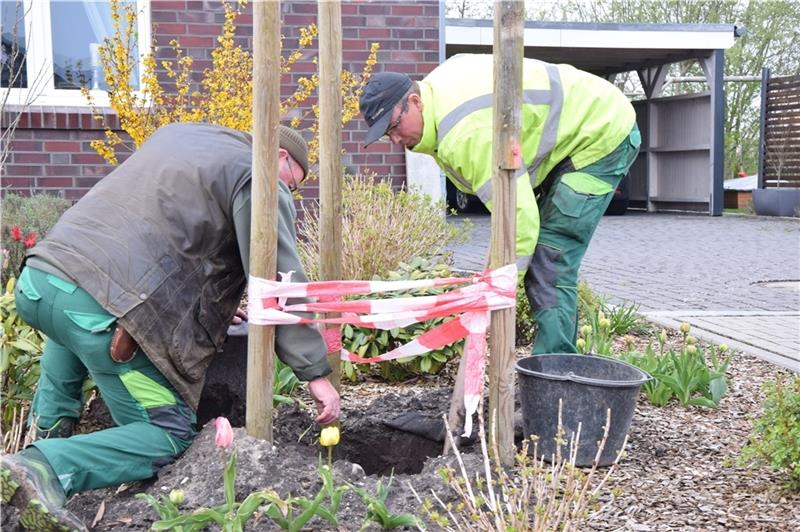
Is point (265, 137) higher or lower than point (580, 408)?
higher

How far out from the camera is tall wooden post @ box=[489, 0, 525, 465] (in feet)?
10.0

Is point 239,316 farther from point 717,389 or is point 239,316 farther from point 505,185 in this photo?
point 717,389

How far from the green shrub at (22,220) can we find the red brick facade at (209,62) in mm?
656

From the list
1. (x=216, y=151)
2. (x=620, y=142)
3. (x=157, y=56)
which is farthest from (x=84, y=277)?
(x=157, y=56)

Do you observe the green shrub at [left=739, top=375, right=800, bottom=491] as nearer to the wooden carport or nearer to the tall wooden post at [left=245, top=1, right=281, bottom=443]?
the tall wooden post at [left=245, top=1, right=281, bottom=443]

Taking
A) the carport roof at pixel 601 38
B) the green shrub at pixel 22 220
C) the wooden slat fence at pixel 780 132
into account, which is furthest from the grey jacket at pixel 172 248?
the wooden slat fence at pixel 780 132

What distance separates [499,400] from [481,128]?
3.21 ft

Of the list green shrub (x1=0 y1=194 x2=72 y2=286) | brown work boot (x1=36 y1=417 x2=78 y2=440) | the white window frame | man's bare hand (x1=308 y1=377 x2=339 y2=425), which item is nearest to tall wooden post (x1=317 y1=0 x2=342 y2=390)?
man's bare hand (x1=308 y1=377 x2=339 y2=425)

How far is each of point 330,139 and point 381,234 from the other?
101 inches

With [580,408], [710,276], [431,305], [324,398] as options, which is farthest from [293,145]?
[710,276]

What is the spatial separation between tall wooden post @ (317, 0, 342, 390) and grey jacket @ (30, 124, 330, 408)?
458 mm

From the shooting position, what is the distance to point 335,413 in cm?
317

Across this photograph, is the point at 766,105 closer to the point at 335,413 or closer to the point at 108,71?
the point at 108,71

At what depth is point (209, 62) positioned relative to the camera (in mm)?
9195
